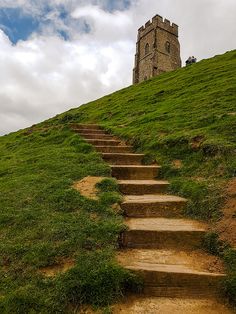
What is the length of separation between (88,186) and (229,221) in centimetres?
335

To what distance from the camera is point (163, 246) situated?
16.3ft

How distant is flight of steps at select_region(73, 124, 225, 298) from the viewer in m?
4.04

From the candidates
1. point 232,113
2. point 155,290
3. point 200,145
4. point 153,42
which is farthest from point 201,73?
point 153,42

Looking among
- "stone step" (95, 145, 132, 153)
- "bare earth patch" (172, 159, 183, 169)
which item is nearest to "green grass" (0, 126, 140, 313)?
"bare earth patch" (172, 159, 183, 169)

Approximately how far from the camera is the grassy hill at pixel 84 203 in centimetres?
391

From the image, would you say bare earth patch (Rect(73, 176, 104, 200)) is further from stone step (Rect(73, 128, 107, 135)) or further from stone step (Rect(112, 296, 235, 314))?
stone step (Rect(73, 128, 107, 135))

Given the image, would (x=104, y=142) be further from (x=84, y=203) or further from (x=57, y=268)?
(x=57, y=268)

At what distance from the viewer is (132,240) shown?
16.5ft

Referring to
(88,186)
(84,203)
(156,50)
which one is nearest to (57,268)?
(84,203)

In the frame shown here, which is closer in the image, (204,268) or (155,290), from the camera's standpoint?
(155,290)

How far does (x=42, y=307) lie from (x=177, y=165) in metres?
5.28

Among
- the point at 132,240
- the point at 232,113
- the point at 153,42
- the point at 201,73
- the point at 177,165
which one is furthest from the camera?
the point at 153,42

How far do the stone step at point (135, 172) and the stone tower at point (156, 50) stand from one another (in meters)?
49.0

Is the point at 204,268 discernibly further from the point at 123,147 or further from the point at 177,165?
the point at 123,147
